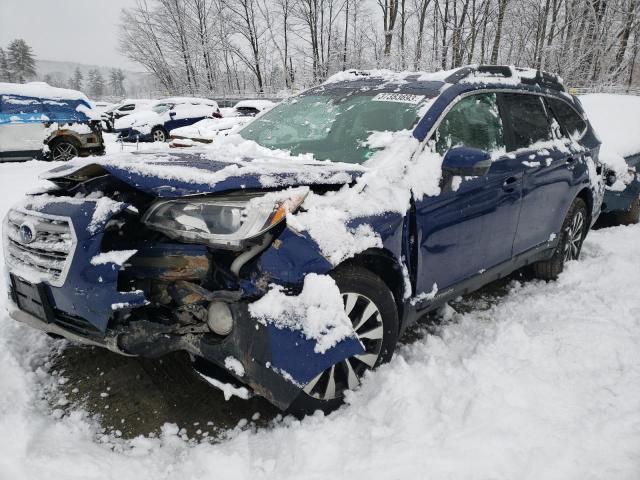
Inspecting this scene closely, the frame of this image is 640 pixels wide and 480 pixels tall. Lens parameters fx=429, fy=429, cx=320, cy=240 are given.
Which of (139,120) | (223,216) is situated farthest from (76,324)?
(139,120)

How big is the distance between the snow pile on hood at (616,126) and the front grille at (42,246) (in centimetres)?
502

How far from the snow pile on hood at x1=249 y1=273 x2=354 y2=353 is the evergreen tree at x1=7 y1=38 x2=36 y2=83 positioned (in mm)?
87694

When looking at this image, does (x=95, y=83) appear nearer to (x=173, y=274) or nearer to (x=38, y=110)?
(x=38, y=110)

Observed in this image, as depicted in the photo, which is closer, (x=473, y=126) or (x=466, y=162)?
(x=466, y=162)

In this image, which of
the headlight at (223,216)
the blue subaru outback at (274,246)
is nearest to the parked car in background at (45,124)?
the blue subaru outback at (274,246)

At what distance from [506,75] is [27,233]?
10.9 ft

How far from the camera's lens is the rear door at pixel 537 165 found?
3.20 meters

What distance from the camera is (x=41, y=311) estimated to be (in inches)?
79.4

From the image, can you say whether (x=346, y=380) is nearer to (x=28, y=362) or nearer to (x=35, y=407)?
(x=35, y=407)

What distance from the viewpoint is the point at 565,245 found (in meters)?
4.04

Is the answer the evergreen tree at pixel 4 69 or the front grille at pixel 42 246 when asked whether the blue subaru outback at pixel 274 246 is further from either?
the evergreen tree at pixel 4 69

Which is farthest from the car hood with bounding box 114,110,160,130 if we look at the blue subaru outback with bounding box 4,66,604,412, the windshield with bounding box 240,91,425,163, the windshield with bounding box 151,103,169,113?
the blue subaru outback with bounding box 4,66,604,412

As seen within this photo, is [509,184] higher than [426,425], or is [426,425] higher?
[509,184]

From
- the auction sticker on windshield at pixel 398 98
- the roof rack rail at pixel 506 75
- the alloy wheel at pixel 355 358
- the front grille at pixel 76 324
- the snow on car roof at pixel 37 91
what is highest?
the snow on car roof at pixel 37 91
